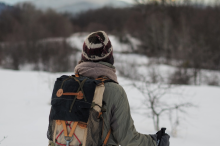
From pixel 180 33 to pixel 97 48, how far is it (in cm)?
4079

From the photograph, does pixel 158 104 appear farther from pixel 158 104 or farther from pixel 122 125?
pixel 122 125

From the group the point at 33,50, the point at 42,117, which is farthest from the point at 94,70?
the point at 33,50

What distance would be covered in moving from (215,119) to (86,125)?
22.0ft

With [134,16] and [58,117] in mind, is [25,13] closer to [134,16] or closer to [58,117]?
[134,16]

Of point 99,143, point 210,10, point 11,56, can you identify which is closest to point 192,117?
point 99,143

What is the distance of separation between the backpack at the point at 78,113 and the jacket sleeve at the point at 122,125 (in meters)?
0.11

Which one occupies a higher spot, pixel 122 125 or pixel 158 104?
pixel 122 125

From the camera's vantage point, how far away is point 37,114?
5840 millimetres

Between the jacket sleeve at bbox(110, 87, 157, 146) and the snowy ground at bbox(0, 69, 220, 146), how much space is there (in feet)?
7.80

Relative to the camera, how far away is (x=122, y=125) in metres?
1.60

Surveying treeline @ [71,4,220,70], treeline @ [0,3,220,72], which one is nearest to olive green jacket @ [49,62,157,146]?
treeline @ [0,3,220,72]

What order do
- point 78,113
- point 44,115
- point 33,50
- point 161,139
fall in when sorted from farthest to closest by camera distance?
point 33,50 → point 44,115 → point 161,139 → point 78,113

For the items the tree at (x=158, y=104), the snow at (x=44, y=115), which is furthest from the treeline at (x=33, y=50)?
the tree at (x=158, y=104)

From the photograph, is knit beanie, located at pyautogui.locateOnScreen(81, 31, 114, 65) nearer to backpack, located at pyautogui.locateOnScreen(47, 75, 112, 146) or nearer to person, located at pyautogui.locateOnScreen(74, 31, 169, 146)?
person, located at pyautogui.locateOnScreen(74, 31, 169, 146)
